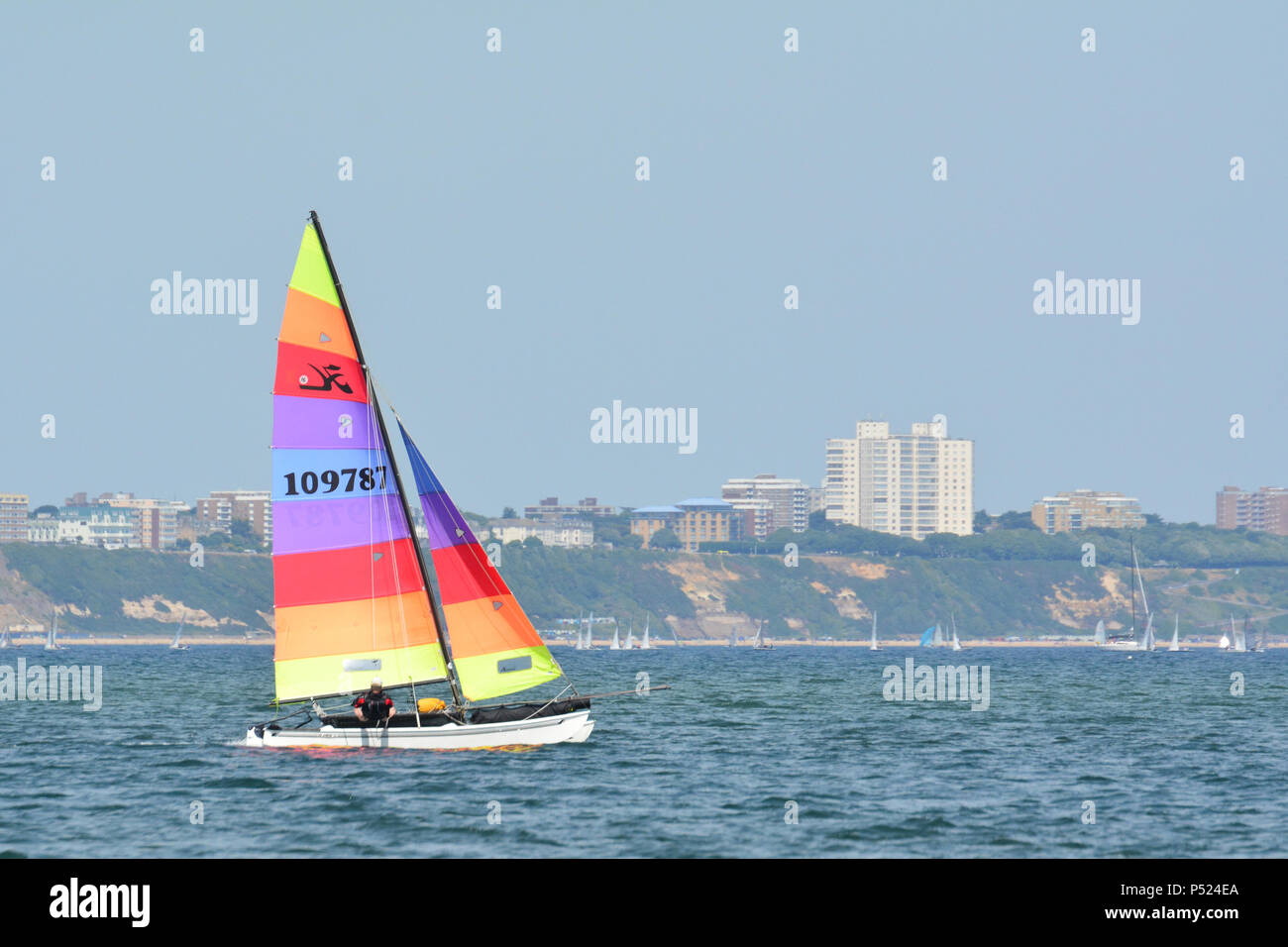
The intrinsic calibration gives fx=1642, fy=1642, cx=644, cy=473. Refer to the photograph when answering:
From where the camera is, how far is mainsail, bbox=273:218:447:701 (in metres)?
37.9

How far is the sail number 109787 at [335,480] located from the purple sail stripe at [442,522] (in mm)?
1227

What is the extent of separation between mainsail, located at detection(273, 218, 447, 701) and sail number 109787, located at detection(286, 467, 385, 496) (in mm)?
23

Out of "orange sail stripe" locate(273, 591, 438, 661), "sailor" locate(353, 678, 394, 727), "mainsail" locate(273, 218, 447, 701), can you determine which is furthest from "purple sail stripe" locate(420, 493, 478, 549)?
"sailor" locate(353, 678, 394, 727)

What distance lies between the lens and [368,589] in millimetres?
39438

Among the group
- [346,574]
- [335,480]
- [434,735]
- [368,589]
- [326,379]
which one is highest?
[326,379]

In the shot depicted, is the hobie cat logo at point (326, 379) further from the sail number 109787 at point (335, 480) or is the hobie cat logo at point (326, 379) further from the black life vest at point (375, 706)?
the black life vest at point (375, 706)

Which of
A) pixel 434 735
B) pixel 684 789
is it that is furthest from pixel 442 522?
pixel 684 789

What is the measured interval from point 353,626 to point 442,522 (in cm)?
327

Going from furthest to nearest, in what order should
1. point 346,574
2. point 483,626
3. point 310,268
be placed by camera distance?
1. point 483,626
2. point 346,574
3. point 310,268

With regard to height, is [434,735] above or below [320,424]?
below

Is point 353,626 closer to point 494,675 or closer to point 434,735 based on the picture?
point 434,735

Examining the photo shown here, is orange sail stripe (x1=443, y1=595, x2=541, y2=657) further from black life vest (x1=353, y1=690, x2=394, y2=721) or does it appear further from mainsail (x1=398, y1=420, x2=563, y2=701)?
black life vest (x1=353, y1=690, x2=394, y2=721)
